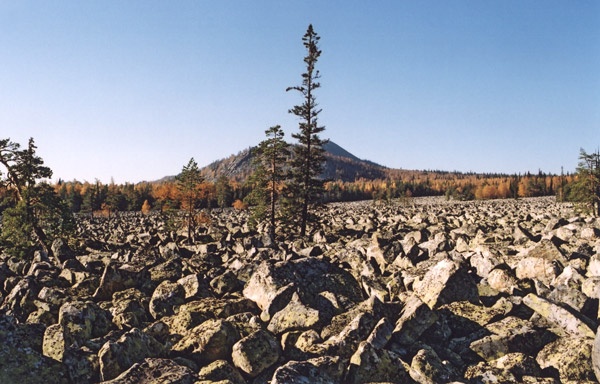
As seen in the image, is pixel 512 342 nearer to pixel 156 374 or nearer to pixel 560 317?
pixel 560 317

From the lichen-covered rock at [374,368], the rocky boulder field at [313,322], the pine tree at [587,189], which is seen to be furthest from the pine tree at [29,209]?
the pine tree at [587,189]

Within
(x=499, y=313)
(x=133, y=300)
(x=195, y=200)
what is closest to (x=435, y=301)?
(x=499, y=313)

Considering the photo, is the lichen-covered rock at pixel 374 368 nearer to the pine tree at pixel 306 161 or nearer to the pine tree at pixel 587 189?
the pine tree at pixel 306 161

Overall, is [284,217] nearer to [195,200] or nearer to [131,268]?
[195,200]

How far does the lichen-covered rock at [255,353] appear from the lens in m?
6.05

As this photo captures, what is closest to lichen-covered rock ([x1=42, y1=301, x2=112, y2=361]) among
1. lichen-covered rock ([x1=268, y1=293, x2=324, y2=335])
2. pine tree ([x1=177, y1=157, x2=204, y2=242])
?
lichen-covered rock ([x1=268, y1=293, x2=324, y2=335])

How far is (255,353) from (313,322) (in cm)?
134

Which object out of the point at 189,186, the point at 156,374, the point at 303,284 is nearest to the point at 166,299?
the point at 303,284

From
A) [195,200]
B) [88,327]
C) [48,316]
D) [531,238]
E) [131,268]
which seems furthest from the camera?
[195,200]

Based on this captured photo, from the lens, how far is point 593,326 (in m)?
6.54

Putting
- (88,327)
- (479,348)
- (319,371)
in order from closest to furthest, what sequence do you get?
1. (319,371)
2. (479,348)
3. (88,327)

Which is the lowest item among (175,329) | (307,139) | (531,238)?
(175,329)

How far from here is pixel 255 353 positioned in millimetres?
6148

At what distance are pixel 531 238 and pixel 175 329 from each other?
12269 mm
